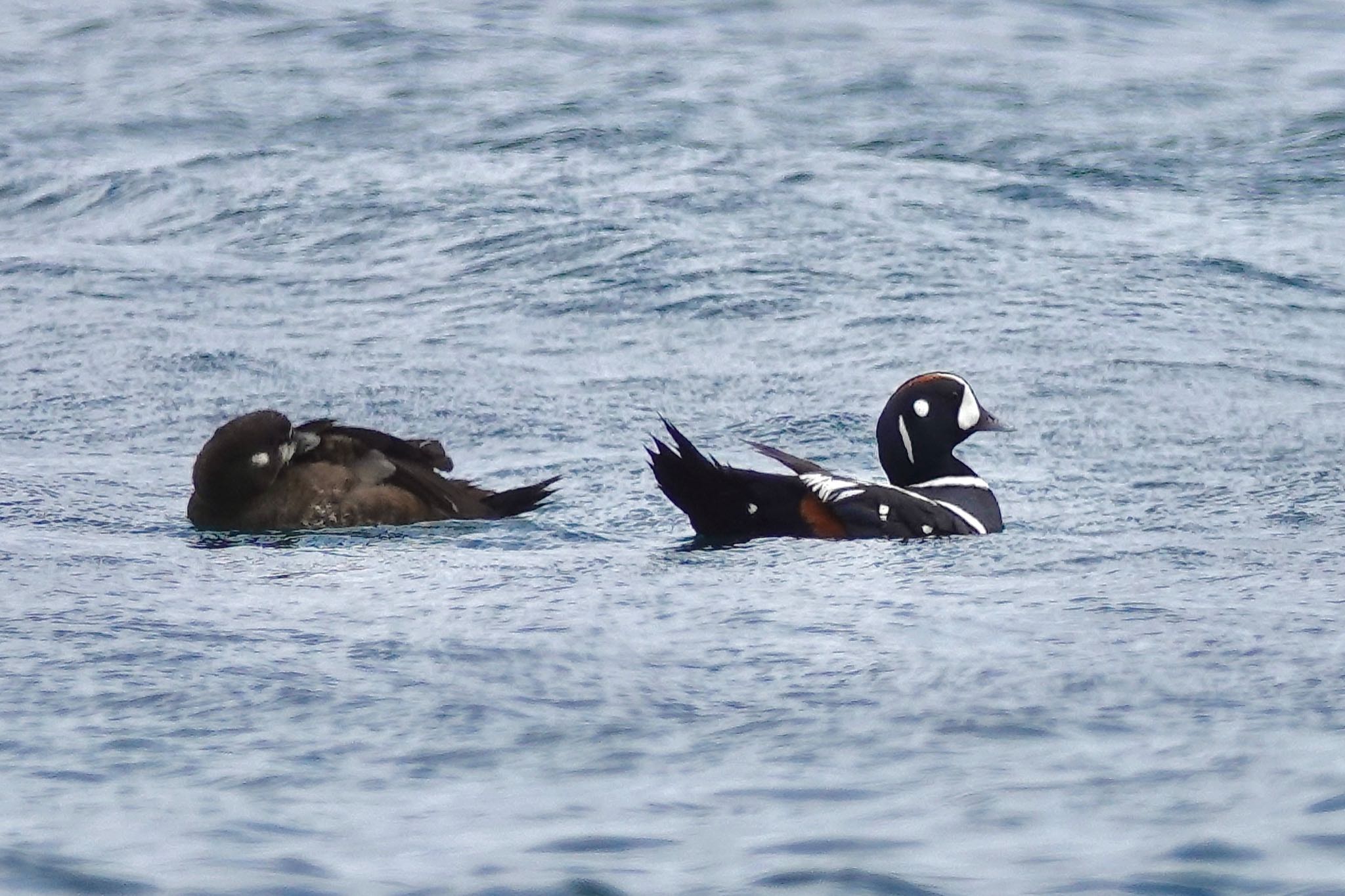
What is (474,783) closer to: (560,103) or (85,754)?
(85,754)

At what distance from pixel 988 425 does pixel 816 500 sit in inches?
50.1

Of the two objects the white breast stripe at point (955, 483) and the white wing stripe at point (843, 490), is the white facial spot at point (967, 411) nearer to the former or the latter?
the white breast stripe at point (955, 483)

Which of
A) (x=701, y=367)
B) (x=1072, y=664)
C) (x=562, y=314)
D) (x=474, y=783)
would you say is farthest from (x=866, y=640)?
(x=562, y=314)

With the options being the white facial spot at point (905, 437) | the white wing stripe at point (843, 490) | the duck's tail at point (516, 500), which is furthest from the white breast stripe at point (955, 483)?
the duck's tail at point (516, 500)

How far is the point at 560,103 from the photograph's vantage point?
1827 centimetres

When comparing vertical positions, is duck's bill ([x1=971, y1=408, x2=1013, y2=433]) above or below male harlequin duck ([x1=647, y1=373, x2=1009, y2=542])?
above

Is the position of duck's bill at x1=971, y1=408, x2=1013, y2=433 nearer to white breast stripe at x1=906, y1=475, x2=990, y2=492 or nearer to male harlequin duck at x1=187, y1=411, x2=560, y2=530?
white breast stripe at x1=906, y1=475, x2=990, y2=492

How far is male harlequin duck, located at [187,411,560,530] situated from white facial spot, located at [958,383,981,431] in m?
1.74

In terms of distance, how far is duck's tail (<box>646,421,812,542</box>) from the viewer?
845 cm

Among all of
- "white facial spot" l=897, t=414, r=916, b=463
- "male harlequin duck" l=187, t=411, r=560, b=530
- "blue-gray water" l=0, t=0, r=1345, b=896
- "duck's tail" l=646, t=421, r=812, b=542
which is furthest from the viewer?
"white facial spot" l=897, t=414, r=916, b=463

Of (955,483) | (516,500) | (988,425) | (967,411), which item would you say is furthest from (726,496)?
(988,425)

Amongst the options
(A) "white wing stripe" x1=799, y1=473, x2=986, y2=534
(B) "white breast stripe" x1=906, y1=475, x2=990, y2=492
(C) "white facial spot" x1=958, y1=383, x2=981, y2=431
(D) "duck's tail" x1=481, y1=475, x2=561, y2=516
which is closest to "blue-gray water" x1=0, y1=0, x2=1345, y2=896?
(D) "duck's tail" x1=481, y1=475, x2=561, y2=516

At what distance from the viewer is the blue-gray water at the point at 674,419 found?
5266 millimetres

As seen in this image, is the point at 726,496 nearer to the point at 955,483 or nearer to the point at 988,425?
the point at 955,483
